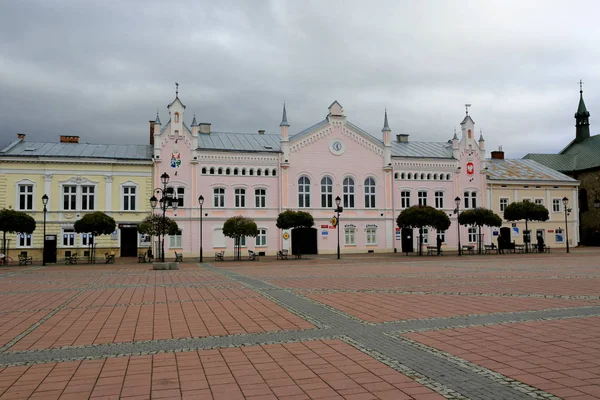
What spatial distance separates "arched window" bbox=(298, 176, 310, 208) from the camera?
154 feet

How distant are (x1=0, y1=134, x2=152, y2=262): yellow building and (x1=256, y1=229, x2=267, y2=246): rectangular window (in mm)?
9544

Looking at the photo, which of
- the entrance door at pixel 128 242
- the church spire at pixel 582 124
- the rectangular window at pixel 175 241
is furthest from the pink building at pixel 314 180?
the church spire at pixel 582 124

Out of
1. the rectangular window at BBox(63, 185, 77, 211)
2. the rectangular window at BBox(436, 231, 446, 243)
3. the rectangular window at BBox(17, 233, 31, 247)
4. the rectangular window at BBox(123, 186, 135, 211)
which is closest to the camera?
the rectangular window at BBox(17, 233, 31, 247)

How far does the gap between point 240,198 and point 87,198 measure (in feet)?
42.6

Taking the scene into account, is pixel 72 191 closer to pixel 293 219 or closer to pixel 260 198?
pixel 260 198

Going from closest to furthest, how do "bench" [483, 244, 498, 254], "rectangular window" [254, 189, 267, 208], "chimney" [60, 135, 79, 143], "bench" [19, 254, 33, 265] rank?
"bench" [19, 254, 33, 265]
"bench" [483, 244, 498, 254]
"rectangular window" [254, 189, 267, 208]
"chimney" [60, 135, 79, 143]

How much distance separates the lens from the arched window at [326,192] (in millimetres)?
47656

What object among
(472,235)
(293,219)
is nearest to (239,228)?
(293,219)

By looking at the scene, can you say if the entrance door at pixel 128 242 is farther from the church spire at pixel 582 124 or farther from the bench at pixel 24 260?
the church spire at pixel 582 124

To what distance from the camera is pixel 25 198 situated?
41.4 meters

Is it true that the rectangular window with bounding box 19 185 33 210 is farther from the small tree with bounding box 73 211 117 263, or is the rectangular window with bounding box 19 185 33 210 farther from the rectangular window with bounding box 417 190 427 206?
the rectangular window with bounding box 417 190 427 206

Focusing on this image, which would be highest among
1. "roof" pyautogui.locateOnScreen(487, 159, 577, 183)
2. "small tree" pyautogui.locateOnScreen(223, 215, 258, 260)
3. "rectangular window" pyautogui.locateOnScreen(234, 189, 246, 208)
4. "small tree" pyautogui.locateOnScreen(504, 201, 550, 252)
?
"roof" pyautogui.locateOnScreen(487, 159, 577, 183)

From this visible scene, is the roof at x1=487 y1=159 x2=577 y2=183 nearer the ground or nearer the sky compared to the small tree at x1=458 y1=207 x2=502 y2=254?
nearer the sky

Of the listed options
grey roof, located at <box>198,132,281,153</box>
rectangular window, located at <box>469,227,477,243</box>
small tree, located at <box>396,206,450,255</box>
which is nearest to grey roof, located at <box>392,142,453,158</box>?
rectangular window, located at <box>469,227,477,243</box>
